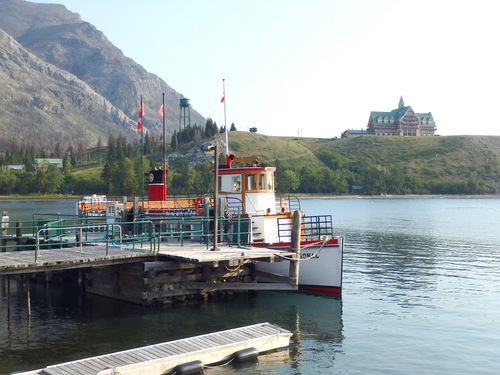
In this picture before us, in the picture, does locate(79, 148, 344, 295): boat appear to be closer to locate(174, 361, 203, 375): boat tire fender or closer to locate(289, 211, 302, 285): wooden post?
locate(289, 211, 302, 285): wooden post

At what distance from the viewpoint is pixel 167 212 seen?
104ft

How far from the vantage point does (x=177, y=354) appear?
53.7 feet

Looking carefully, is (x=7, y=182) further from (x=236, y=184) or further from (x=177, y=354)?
(x=177, y=354)

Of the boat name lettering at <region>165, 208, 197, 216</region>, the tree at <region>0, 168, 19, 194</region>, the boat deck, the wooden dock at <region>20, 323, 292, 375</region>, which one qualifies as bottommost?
the wooden dock at <region>20, 323, 292, 375</region>

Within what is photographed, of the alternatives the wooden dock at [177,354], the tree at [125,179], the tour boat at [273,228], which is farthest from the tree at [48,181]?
the wooden dock at [177,354]

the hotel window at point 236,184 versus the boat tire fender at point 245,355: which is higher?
the hotel window at point 236,184

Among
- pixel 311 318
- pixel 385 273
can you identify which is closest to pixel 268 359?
pixel 311 318

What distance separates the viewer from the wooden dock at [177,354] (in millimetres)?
15055

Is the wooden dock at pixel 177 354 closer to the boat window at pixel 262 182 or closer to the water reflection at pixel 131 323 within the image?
the water reflection at pixel 131 323

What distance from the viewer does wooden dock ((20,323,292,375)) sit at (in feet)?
49.4

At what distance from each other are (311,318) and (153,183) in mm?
16933

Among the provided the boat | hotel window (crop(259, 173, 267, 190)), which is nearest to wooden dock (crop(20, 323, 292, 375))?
the boat

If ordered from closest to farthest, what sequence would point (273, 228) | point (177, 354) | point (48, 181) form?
point (177, 354)
point (273, 228)
point (48, 181)

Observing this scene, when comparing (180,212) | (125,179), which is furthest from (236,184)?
(125,179)
